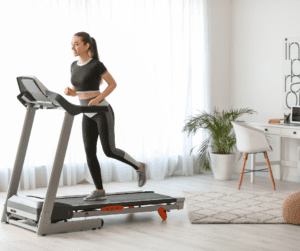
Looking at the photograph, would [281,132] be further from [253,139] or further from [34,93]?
[34,93]

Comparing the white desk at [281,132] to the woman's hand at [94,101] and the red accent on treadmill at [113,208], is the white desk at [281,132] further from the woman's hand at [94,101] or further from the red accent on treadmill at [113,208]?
the woman's hand at [94,101]

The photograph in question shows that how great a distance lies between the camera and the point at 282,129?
6223 millimetres

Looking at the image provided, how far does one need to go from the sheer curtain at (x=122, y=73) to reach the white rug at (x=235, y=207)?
4.53ft

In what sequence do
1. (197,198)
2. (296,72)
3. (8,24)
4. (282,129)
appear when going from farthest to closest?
(296,72)
(282,129)
(8,24)
(197,198)

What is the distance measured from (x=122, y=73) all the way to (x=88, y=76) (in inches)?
96.1

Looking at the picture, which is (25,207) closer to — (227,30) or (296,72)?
(296,72)

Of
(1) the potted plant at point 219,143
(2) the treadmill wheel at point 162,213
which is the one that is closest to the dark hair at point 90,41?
(2) the treadmill wheel at point 162,213

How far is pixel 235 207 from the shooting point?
16.1 feet

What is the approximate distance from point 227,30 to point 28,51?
120 inches

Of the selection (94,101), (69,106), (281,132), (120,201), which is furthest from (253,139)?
(69,106)

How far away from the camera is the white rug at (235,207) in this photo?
4.41 meters

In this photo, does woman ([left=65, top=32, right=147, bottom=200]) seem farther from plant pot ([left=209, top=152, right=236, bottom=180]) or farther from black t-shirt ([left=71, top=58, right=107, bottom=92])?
plant pot ([left=209, top=152, right=236, bottom=180])

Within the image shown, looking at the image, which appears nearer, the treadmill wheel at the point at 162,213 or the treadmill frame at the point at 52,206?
the treadmill frame at the point at 52,206

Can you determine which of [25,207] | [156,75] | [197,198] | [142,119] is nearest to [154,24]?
[156,75]
